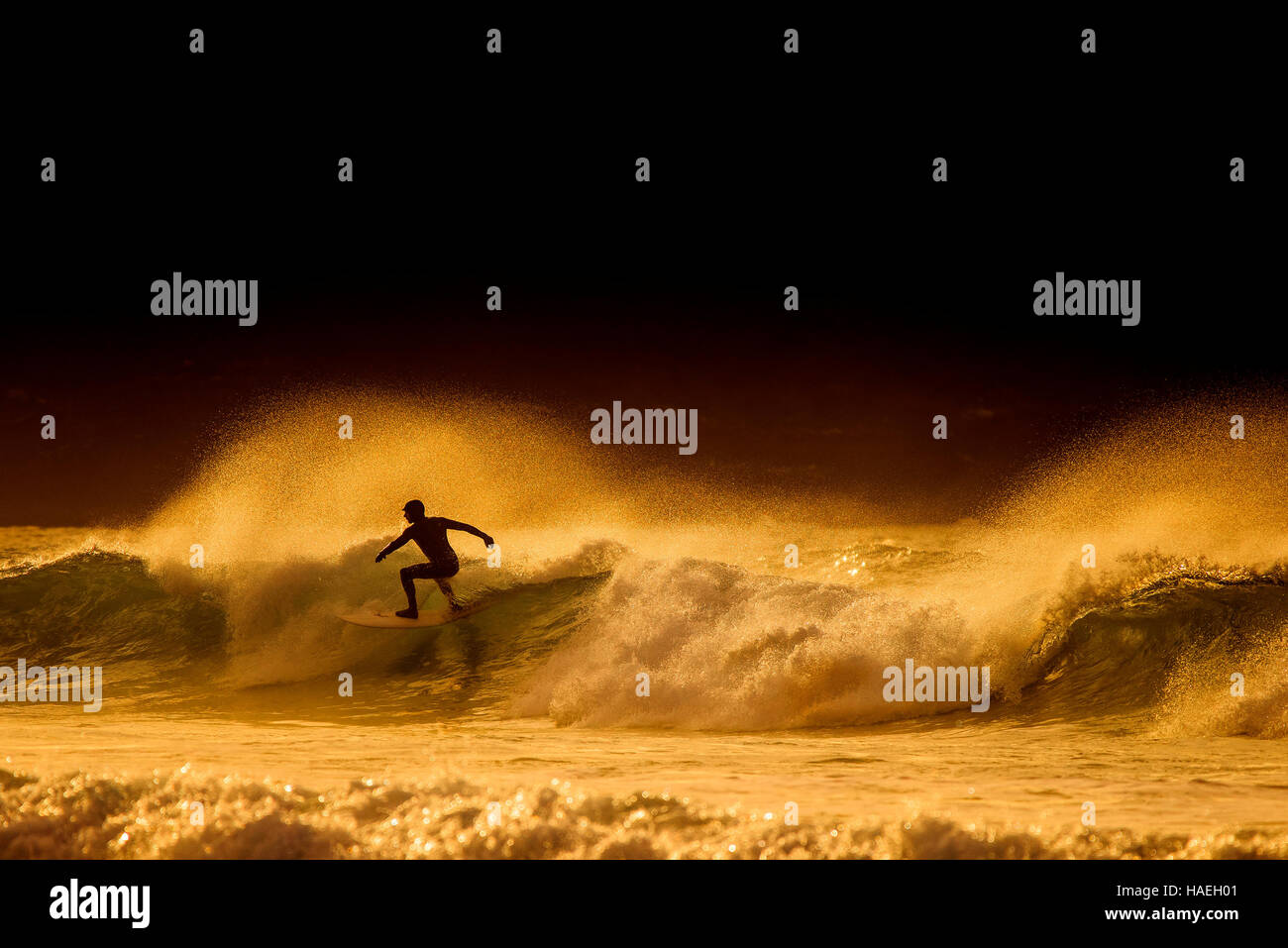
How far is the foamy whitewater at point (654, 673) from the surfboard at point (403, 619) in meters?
0.32

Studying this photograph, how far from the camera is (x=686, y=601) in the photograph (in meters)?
10.7

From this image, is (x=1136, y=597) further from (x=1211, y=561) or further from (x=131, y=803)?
(x=131, y=803)

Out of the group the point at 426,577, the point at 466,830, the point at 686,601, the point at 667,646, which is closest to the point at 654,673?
the point at 667,646

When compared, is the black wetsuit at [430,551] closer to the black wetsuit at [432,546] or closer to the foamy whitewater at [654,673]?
the black wetsuit at [432,546]

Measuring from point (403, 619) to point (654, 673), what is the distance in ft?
10.6

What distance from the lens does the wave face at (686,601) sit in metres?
9.11

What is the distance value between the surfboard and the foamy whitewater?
12.8 inches

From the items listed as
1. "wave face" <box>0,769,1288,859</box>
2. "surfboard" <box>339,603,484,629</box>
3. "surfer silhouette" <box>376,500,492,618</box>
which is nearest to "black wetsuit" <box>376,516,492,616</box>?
"surfer silhouette" <box>376,500,492,618</box>

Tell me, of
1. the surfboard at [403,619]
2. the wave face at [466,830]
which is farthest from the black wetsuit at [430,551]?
the wave face at [466,830]

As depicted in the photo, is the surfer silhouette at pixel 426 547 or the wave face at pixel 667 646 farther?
the surfer silhouette at pixel 426 547

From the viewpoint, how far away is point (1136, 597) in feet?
33.1

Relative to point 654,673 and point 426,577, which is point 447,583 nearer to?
point 426,577
